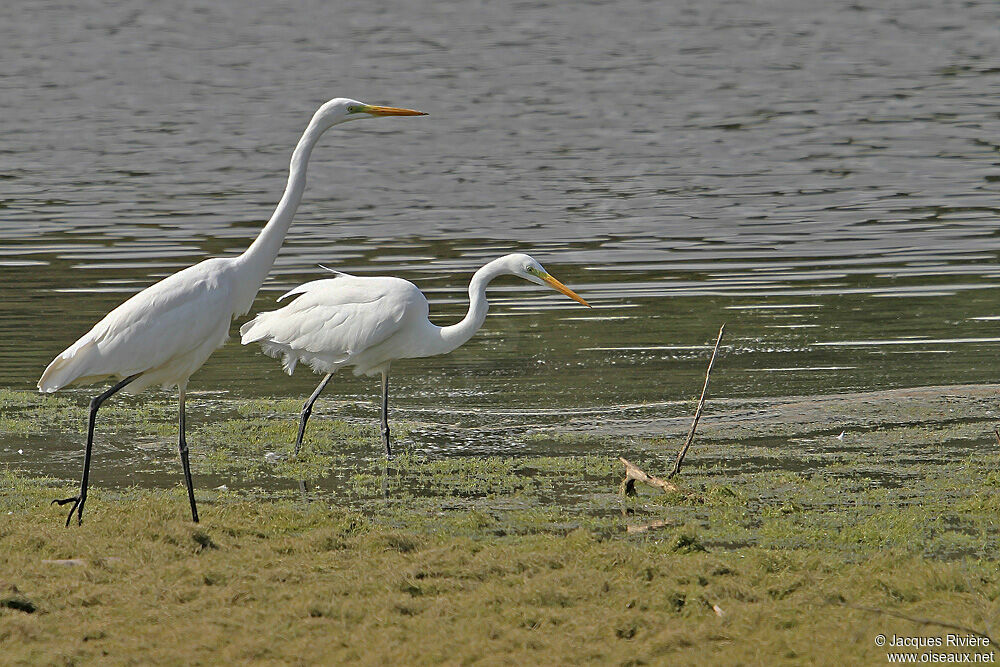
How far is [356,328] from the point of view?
30.2 feet

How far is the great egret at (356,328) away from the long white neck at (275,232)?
1.87 meters

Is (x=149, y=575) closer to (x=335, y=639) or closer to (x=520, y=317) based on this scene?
(x=335, y=639)

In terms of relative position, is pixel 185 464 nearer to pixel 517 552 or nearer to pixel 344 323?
pixel 517 552

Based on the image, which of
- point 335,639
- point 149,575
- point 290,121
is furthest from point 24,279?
point 290,121

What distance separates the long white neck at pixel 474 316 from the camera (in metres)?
9.70

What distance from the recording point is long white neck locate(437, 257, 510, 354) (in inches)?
382

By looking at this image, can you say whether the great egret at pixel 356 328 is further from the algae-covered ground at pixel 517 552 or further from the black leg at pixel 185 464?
the black leg at pixel 185 464

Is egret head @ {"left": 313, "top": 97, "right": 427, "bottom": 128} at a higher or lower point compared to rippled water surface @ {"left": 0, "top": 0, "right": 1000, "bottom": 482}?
higher

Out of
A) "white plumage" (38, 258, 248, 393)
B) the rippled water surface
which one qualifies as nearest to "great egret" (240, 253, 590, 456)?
the rippled water surface

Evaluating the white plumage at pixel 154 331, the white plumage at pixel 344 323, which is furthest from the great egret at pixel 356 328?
the white plumage at pixel 154 331

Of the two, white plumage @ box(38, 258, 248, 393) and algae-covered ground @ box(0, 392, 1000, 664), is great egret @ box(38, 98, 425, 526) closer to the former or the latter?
white plumage @ box(38, 258, 248, 393)

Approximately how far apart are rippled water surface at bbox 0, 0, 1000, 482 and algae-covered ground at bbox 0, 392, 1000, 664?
5.62 ft

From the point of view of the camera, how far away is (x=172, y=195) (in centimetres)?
2194

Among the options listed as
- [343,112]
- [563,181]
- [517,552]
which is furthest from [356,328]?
[563,181]
